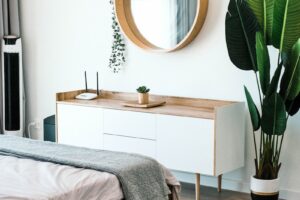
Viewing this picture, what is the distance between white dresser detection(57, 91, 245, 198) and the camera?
3785 mm

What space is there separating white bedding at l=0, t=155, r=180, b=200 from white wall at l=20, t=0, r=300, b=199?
177cm

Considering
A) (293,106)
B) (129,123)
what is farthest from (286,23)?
(129,123)

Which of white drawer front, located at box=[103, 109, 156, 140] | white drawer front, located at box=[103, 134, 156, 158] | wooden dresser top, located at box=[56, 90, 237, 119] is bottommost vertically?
white drawer front, located at box=[103, 134, 156, 158]

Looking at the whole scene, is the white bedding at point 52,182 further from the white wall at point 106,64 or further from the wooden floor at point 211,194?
the white wall at point 106,64

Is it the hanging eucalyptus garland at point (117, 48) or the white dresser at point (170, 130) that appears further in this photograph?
the hanging eucalyptus garland at point (117, 48)

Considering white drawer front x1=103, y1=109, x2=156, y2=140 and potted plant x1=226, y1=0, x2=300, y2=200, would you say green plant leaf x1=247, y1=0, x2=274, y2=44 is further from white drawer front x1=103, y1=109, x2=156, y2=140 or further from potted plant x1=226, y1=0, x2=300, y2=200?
white drawer front x1=103, y1=109, x2=156, y2=140

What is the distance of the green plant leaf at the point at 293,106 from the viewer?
363 cm

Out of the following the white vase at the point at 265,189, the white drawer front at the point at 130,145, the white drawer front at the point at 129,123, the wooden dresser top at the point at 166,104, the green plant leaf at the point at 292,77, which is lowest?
the white vase at the point at 265,189

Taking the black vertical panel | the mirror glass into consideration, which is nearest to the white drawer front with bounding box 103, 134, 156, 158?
the mirror glass

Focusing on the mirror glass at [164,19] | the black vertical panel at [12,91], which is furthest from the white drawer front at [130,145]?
the black vertical panel at [12,91]

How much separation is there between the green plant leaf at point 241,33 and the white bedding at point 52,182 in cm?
148

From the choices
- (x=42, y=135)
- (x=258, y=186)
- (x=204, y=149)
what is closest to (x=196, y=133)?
(x=204, y=149)

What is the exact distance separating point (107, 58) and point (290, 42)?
1.79 metres

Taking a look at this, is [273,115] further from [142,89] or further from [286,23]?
[142,89]
